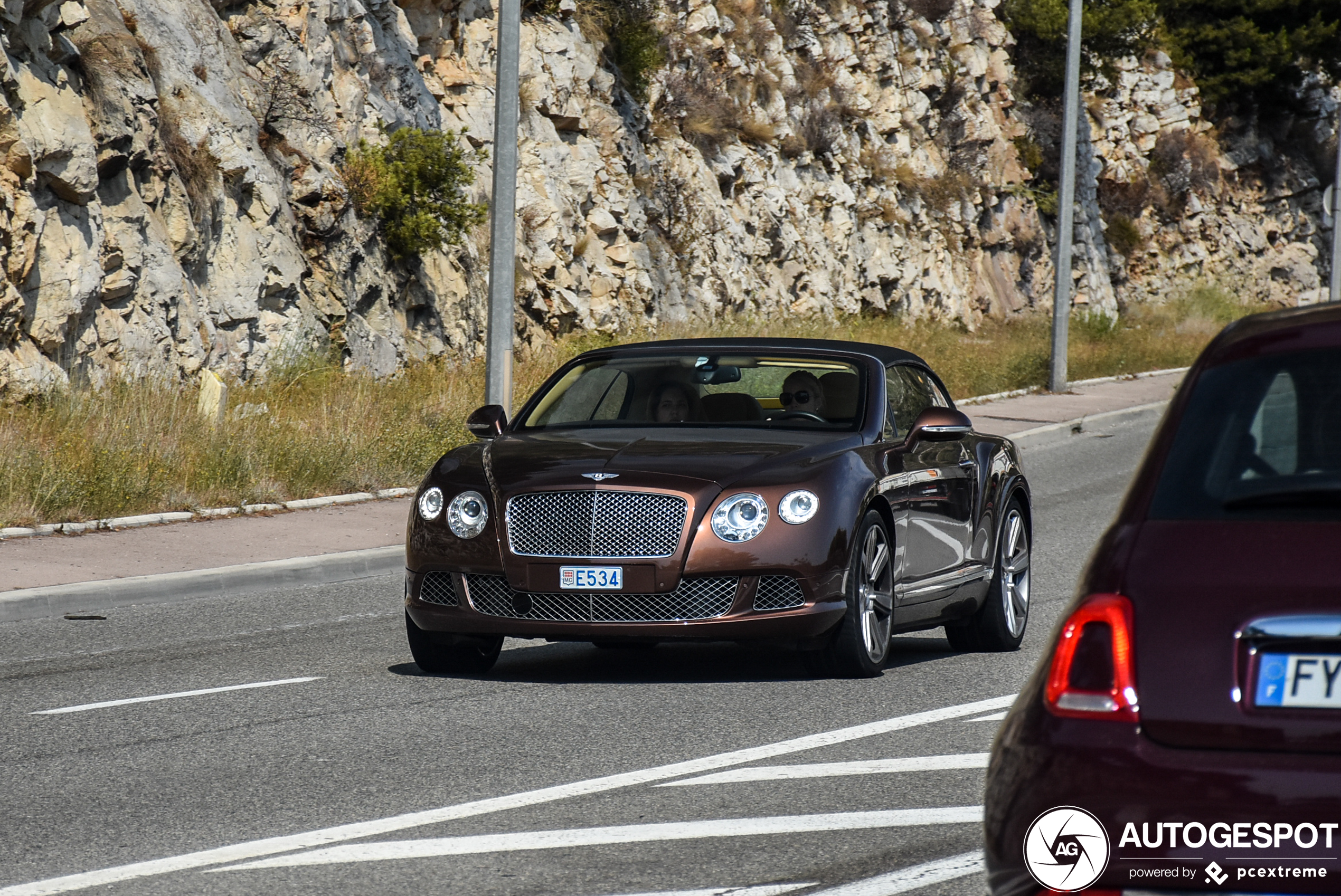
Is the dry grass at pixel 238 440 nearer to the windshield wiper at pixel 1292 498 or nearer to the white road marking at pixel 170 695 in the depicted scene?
the white road marking at pixel 170 695

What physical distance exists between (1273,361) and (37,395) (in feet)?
50.1

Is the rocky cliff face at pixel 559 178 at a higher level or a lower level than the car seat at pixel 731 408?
higher

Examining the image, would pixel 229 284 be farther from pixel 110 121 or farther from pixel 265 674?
pixel 265 674

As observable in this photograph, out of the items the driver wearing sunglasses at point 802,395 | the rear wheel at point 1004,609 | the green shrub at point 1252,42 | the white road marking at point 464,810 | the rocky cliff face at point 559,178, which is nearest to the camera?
the white road marking at point 464,810

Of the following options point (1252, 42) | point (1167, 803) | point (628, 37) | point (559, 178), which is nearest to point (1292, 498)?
point (1167, 803)

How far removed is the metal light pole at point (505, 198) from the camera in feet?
52.5

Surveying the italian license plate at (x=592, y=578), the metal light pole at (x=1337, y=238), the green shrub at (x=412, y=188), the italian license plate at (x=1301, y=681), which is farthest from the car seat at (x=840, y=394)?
the metal light pole at (x=1337, y=238)

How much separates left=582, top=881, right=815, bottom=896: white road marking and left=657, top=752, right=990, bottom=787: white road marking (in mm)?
1360

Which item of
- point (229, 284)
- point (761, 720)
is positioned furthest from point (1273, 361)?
point (229, 284)

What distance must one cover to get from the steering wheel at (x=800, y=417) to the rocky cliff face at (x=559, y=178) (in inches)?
399

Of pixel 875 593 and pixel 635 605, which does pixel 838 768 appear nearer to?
pixel 635 605

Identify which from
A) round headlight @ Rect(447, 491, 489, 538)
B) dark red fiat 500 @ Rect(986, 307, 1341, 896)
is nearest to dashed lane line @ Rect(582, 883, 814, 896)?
dark red fiat 500 @ Rect(986, 307, 1341, 896)

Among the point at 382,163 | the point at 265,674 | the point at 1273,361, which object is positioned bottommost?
the point at 265,674

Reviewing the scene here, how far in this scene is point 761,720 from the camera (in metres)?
7.59
